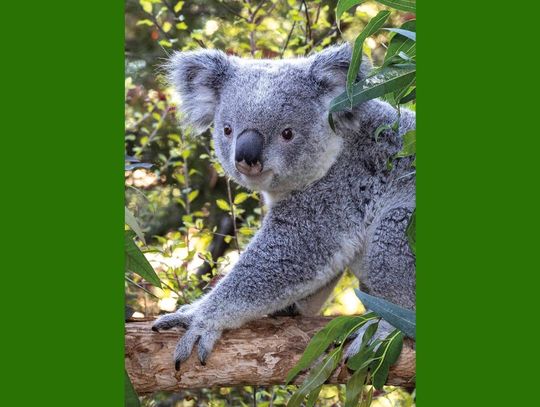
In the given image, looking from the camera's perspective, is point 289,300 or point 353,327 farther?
point 289,300

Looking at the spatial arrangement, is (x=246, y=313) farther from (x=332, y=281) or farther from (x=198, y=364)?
(x=332, y=281)

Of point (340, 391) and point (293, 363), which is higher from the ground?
point (293, 363)

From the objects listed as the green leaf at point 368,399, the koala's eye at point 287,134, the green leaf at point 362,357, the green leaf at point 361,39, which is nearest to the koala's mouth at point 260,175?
the koala's eye at point 287,134

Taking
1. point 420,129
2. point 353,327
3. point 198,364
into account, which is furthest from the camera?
point 198,364

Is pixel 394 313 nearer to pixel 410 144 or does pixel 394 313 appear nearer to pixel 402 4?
pixel 410 144

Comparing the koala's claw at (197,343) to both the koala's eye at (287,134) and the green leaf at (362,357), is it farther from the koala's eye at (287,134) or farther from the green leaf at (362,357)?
the koala's eye at (287,134)

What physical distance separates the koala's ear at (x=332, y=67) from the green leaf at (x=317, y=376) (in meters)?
0.98

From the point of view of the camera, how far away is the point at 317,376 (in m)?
2.16

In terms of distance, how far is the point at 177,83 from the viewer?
2.88m

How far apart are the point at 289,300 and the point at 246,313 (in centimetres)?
18

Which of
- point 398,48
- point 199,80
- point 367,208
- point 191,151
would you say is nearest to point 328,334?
point 367,208

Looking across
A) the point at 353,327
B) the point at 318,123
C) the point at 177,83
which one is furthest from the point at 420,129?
the point at 177,83

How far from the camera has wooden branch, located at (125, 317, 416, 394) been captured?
2.24 meters

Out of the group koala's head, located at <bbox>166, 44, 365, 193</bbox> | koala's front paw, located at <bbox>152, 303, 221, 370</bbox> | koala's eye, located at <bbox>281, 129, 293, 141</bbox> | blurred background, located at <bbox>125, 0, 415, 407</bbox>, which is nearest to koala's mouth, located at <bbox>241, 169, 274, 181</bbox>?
koala's head, located at <bbox>166, 44, 365, 193</bbox>
